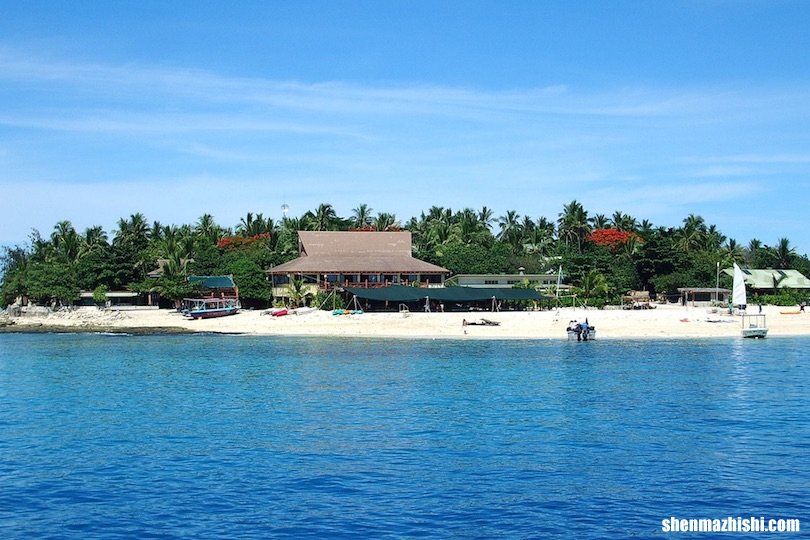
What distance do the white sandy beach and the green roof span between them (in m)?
3.79

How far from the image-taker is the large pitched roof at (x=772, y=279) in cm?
8519

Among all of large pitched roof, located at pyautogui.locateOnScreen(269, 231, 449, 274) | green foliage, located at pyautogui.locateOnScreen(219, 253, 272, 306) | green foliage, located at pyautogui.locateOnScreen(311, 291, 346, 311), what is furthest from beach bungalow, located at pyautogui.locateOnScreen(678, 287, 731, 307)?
green foliage, located at pyautogui.locateOnScreen(219, 253, 272, 306)

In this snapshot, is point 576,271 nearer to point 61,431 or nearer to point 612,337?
point 612,337

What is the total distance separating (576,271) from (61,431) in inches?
2518

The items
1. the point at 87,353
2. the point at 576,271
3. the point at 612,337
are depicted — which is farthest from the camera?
the point at 576,271

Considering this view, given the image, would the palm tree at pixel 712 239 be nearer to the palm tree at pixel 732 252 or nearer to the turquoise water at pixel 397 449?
the palm tree at pixel 732 252

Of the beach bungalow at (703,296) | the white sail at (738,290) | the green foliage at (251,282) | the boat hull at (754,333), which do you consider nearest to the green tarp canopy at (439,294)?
the green foliage at (251,282)

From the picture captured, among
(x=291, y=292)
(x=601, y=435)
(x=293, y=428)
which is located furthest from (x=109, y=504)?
(x=291, y=292)

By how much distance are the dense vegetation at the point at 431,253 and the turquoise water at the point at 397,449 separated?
125 ft

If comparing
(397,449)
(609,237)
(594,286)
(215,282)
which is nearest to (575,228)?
(609,237)

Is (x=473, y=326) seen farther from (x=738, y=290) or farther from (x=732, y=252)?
(x=732, y=252)

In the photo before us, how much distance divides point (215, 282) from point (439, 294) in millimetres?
A: 21103

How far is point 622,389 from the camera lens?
108ft

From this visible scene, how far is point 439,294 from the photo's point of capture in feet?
236
